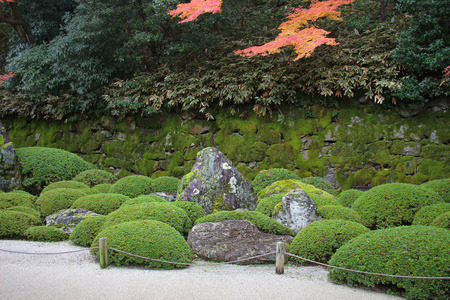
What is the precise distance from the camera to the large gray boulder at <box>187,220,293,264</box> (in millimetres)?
4098

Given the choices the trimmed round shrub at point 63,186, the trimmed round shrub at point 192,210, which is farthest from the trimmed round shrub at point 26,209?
the trimmed round shrub at point 192,210

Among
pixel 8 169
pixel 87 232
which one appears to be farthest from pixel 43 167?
pixel 87 232

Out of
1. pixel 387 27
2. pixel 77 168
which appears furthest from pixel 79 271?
pixel 387 27

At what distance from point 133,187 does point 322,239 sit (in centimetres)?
437

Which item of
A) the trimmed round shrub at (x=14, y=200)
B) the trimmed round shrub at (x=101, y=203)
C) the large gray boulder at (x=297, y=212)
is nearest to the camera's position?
the large gray boulder at (x=297, y=212)

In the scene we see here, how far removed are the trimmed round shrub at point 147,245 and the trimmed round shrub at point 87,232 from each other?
714 mm

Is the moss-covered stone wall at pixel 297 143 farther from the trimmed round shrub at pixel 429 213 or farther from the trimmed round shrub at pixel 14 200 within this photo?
the trimmed round shrub at pixel 14 200

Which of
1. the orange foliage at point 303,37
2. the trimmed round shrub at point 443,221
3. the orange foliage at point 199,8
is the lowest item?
the trimmed round shrub at point 443,221

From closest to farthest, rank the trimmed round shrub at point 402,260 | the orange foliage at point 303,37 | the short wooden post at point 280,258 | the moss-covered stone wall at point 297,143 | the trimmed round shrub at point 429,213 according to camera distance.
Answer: the trimmed round shrub at point 402,260 < the short wooden post at point 280,258 < the trimmed round shrub at point 429,213 < the orange foliage at point 303,37 < the moss-covered stone wall at point 297,143

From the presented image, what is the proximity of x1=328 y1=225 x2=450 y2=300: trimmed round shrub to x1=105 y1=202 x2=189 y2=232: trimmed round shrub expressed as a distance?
2242 millimetres

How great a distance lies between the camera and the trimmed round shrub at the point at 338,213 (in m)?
4.97

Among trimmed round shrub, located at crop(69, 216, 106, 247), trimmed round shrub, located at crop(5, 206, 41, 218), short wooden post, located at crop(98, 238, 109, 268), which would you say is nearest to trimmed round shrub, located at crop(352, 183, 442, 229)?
short wooden post, located at crop(98, 238, 109, 268)

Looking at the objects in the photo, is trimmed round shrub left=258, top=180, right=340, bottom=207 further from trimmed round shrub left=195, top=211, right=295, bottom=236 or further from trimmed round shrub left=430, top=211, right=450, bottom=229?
trimmed round shrub left=430, top=211, right=450, bottom=229

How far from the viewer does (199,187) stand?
604cm
